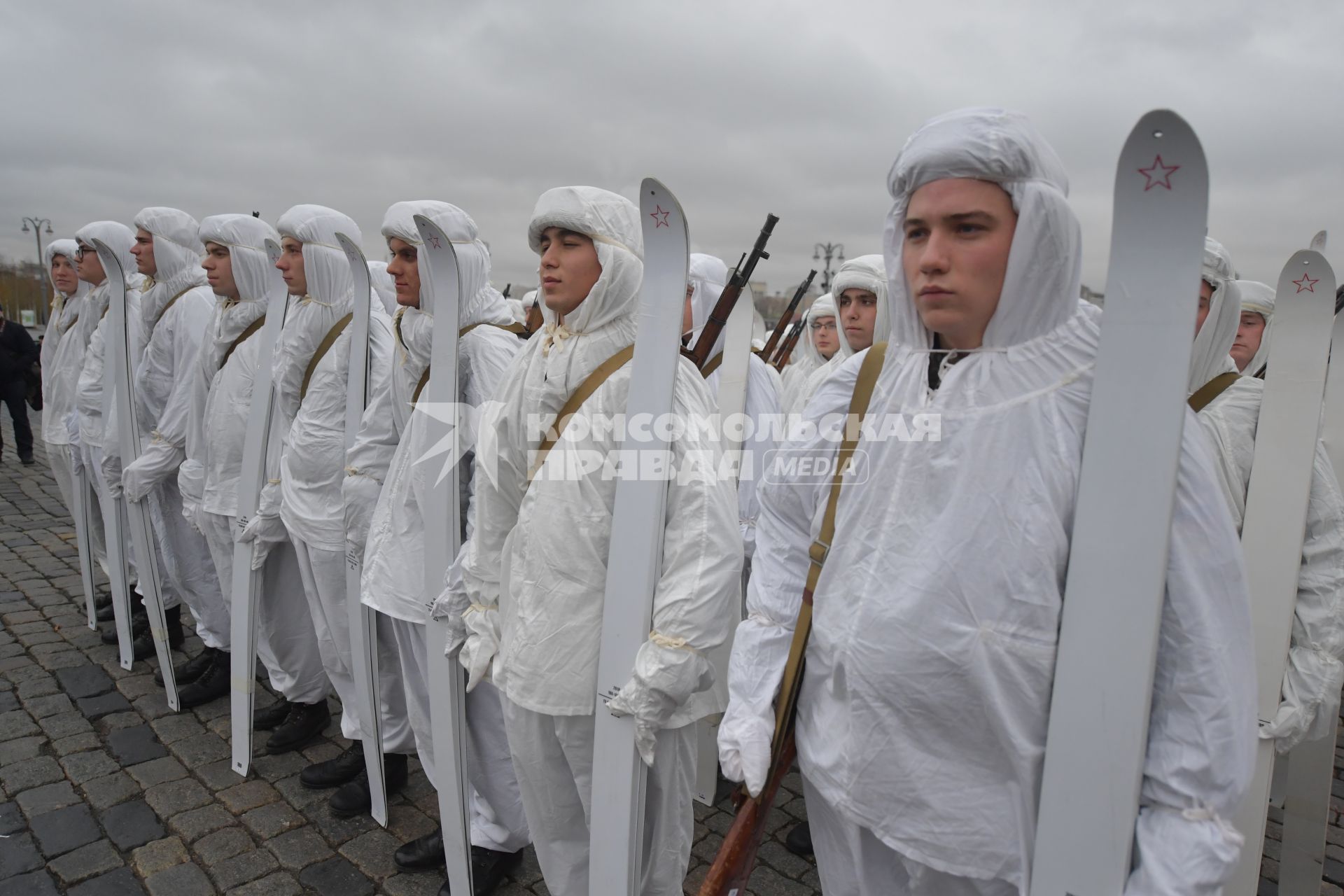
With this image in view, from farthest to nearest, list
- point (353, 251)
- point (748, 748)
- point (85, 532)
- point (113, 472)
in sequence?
point (85, 532) < point (113, 472) < point (353, 251) < point (748, 748)

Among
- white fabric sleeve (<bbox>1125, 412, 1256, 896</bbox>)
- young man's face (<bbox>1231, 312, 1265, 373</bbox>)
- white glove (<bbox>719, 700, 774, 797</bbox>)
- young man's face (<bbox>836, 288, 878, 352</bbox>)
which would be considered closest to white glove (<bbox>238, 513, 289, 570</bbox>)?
white glove (<bbox>719, 700, 774, 797</bbox>)

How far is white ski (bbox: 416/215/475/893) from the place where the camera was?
8.89 feet

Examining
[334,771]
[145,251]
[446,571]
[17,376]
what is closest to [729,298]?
[446,571]

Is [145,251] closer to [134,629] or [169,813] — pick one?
[134,629]

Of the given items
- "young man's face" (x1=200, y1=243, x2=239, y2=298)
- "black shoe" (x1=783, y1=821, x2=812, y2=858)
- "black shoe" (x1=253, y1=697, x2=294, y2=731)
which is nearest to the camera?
"black shoe" (x1=783, y1=821, x2=812, y2=858)

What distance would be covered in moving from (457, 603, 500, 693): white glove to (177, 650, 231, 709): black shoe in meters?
2.79

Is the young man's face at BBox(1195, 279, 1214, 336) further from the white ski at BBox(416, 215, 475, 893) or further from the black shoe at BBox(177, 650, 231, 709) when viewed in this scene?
the black shoe at BBox(177, 650, 231, 709)

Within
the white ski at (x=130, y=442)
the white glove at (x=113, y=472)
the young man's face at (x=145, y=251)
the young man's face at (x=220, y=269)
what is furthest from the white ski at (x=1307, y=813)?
the young man's face at (x=145, y=251)

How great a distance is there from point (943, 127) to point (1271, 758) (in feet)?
8.01

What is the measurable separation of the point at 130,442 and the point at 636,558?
3.87m

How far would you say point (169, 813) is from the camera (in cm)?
333

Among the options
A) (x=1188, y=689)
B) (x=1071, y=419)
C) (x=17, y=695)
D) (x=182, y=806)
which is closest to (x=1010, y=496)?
(x=1071, y=419)

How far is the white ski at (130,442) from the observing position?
4.29 m

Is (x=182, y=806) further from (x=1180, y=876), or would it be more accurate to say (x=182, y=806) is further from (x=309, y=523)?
(x=1180, y=876)
